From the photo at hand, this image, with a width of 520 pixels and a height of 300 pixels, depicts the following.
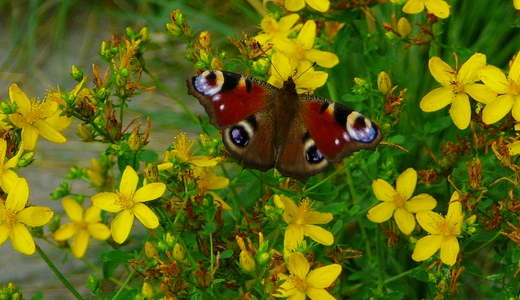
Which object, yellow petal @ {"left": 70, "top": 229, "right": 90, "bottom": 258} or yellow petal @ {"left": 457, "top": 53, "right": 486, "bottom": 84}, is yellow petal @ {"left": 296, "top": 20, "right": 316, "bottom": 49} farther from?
yellow petal @ {"left": 70, "top": 229, "right": 90, "bottom": 258}

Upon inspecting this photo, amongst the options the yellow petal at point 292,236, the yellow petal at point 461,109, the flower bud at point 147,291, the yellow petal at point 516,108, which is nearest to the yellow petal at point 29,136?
the flower bud at point 147,291

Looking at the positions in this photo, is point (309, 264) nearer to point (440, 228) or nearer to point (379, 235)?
point (440, 228)

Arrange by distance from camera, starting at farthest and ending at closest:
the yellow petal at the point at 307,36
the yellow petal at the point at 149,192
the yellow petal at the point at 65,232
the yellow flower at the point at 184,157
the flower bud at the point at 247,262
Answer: the yellow petal at the point at 65,232
the yellow petal at the point at 307,36
the yellow flower at the point at 184,157
the yellow petal at the point at 149,192
the flower bud at the point at 247,262

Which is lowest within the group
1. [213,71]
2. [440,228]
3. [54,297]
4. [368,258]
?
[54,297]

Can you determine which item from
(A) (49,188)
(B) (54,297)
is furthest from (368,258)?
(A) (49,188)

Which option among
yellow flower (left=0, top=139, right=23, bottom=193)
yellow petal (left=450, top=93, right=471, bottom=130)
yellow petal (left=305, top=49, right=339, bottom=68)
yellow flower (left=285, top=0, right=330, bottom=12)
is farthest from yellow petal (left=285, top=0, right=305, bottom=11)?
yellow flower (left=0, top=139, right=23, bottom=193)

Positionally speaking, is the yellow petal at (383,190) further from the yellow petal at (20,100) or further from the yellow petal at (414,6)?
the yellow petal at (20,100)

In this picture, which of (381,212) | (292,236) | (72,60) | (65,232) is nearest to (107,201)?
(292,236)
